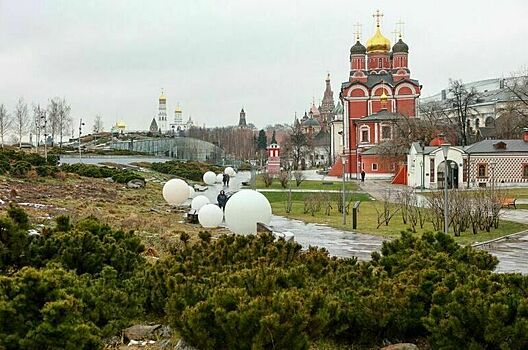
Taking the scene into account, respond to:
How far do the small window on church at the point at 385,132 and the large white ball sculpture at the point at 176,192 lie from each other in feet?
129

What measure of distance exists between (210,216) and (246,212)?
16.5ft

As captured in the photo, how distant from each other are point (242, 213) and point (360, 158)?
157 ft

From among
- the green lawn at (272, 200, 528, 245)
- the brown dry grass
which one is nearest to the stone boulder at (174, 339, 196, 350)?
the brown dry grass

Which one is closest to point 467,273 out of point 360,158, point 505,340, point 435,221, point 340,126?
point 505,340

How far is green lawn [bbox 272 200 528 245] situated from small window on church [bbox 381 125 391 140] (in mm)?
31343

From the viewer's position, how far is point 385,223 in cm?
2361

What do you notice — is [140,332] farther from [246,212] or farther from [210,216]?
[210,216]

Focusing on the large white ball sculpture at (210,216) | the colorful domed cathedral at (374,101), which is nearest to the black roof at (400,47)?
the colorful domed cathedral at (374,101)

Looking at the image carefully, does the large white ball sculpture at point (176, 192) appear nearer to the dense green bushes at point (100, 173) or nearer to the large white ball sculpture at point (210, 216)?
the large white ball sculpture at point (210, 216)

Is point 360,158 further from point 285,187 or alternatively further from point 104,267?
point 104,267

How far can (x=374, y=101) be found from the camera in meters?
67.4

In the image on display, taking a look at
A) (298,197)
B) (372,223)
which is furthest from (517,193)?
(372,223)

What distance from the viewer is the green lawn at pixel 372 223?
20.1 metres

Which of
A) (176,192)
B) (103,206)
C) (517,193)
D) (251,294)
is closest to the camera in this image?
(251,294)
